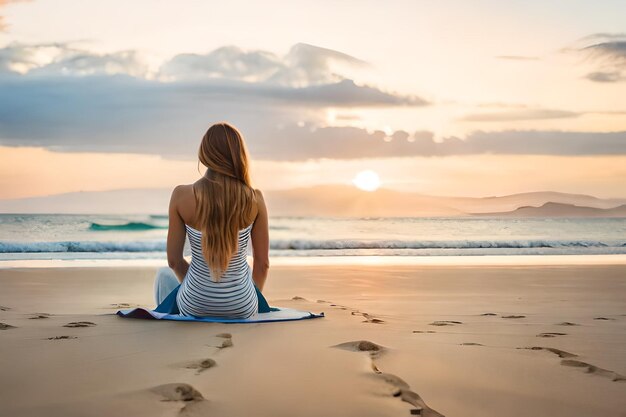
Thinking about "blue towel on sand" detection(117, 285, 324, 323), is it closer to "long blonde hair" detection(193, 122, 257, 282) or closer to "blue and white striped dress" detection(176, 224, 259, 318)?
"blue and white striped dress" detection(176, 224, 259, 318)

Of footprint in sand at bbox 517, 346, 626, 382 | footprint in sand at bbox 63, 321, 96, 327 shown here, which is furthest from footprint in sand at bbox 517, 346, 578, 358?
footprint in sand at bbox 63, 321, 96, 327

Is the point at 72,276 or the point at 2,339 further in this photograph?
the point at 72,276

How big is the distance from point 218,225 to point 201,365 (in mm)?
1745

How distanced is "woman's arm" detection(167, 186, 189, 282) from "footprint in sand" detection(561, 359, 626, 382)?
286 cm

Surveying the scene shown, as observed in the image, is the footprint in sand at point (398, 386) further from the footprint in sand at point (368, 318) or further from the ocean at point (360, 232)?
the ocean at point (360, 232)

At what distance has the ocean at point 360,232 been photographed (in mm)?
22469

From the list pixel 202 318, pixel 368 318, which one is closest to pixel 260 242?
pixel 202 318

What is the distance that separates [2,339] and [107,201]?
1431 inches

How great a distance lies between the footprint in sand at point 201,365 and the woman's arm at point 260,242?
1858 mm

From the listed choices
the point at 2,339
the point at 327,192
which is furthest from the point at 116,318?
the point at 327,192

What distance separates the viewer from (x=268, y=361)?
363cm

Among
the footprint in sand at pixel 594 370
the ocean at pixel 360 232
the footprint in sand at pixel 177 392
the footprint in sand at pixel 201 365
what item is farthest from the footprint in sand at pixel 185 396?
the ocean at pixel 360 232

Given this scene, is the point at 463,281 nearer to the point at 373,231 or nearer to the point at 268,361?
the point at 268,361

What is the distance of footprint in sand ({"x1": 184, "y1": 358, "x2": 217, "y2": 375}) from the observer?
3389 mm
